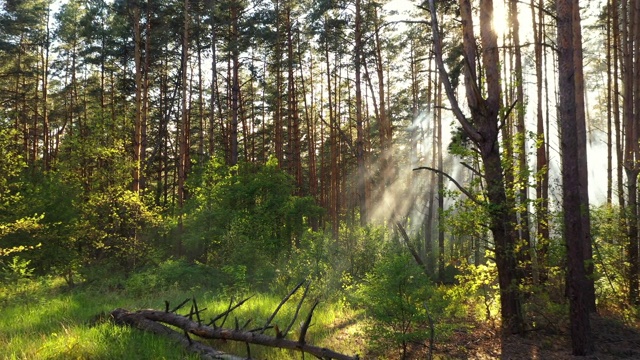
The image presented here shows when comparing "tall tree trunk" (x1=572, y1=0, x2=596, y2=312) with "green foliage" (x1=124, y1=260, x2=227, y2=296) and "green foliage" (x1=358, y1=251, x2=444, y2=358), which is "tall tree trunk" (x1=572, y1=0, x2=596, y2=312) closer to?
"green foliage" (x1=358, y1=251, x2=444, y2=358)

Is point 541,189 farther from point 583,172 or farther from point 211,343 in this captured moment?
point 211,343

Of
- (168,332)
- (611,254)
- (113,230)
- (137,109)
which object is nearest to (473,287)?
(168,332)

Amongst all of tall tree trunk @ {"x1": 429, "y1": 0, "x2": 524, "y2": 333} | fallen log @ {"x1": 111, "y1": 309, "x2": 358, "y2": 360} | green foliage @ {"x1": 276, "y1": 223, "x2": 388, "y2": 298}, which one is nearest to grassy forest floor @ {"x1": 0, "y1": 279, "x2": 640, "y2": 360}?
fallen log @ {"x1": 111, "y1": 309, "x2": 358, "y2": 360}

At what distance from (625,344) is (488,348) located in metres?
2.91

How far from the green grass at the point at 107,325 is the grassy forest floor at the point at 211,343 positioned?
0.03 feet

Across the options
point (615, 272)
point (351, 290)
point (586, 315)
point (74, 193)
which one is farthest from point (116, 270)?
point (615, 272)

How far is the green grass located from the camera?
15.8ft

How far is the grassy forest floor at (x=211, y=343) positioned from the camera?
4.90 metres

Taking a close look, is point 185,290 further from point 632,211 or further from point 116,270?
point 632,211

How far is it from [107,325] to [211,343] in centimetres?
157

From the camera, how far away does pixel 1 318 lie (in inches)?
276

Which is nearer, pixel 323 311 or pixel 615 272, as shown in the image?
pixel 323 311

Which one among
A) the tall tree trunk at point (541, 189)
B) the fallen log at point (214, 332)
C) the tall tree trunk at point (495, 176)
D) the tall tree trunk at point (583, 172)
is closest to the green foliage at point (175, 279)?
the fallen log at point (214, 332)

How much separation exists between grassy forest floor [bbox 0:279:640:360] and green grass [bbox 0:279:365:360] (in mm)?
11
